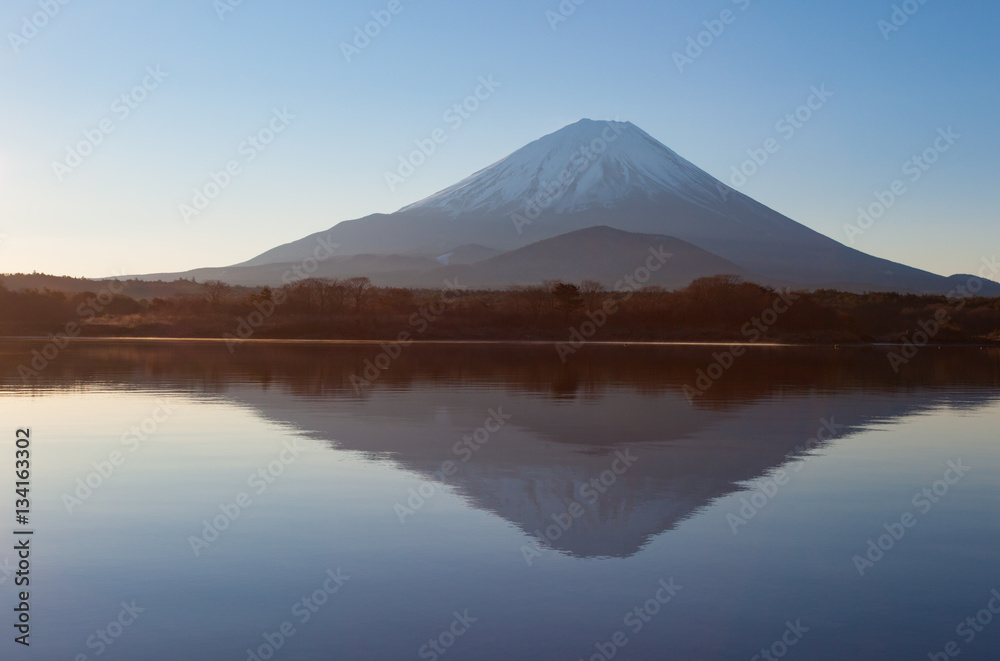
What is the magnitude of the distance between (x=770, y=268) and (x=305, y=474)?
168m

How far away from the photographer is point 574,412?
16969 mm

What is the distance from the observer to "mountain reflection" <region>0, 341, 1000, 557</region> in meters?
9.48

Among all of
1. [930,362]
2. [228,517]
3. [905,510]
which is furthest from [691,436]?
[930,362]
